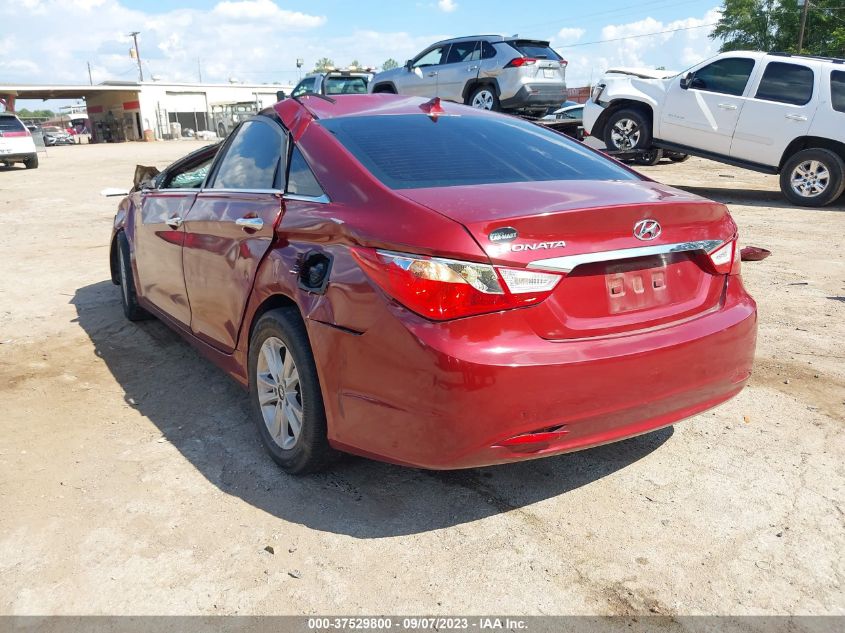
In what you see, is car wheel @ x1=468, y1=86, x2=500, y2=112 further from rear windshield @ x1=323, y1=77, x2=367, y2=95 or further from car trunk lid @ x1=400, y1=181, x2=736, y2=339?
car trunk lid @ x1=400, y1=181, x2=736, y2=339

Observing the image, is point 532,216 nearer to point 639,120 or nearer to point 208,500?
point 208,500

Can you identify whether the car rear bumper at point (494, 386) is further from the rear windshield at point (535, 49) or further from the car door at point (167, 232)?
the rear windshield at point (535, 49)

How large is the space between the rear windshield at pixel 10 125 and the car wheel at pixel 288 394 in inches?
899

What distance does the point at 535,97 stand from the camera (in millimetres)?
14547

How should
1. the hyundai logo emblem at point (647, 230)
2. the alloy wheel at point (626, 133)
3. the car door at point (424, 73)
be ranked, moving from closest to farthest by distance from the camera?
the hyundai logo emblem at point (647, 230)
the alloy wheel at point (626, 133)
the car door at point (424, 73)

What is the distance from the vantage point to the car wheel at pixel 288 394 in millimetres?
2918

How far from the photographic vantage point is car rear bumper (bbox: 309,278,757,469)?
2.40 meters

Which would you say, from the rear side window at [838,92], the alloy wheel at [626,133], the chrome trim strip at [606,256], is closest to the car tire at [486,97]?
the alloy wheel at [626,133]

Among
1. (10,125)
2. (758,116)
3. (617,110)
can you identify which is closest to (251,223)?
(758,116)

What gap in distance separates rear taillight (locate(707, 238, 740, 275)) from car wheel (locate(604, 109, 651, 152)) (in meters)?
9.52

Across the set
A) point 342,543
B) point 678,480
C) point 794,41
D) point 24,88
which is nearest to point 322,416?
point 342,543

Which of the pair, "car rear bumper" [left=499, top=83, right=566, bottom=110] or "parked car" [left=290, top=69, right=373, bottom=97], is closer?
"car rear bumper" [left=499, top=83, right=566, bottom=110]

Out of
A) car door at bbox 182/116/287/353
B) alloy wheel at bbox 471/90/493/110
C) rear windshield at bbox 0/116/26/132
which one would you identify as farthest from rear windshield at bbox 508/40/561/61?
rear windshield at bbox 0/116/26/132

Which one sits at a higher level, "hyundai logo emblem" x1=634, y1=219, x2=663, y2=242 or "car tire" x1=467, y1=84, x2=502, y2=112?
"car tire" x1=467, y1=84, x2=502, y2=112
